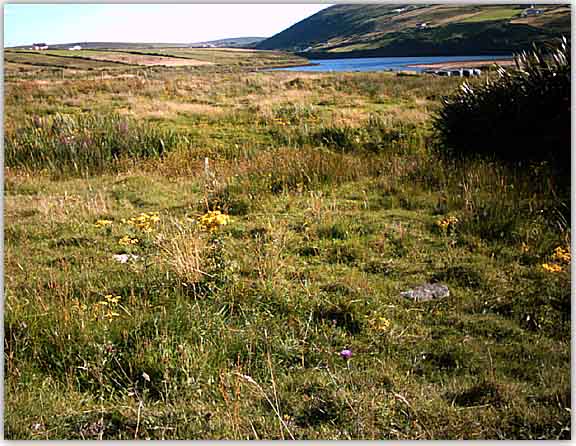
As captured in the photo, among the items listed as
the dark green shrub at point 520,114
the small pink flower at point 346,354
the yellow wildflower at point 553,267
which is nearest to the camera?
the small pink flower at point 346,354

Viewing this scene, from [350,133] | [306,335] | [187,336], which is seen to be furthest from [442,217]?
[350,133]

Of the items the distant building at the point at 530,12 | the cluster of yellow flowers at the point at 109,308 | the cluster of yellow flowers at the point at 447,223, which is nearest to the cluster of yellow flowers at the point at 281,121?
the cluster of yellow flowers at the point at 447,223

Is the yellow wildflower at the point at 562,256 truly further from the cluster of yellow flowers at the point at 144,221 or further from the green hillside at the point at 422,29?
the cluster of yellow flowers at the point at 144,221

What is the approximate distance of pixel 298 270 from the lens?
5043 millimetres

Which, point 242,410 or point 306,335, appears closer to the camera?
point 242,410

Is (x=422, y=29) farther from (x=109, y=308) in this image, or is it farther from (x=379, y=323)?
(x=109, y=308)

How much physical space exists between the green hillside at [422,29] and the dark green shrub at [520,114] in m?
1.02

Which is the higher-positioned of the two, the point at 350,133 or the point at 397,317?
the point at 350,133

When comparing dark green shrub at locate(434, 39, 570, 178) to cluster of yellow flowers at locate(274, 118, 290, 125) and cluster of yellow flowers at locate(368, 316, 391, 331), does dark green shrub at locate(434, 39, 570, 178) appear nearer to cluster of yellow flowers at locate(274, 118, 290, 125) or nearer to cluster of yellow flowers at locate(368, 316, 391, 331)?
cluster of yellow flowers at locate(368, 316, 391, 331)

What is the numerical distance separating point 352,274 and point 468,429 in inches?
89.0

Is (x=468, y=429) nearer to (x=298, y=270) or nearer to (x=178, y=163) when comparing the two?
(x=298, y=270)

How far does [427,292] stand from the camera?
4.53 m

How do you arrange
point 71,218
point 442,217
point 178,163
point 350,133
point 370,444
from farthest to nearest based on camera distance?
point 350,133 < point 178,163 < point 71,218 < point 442,217 < point 370,444

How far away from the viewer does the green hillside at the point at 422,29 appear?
483 cm
